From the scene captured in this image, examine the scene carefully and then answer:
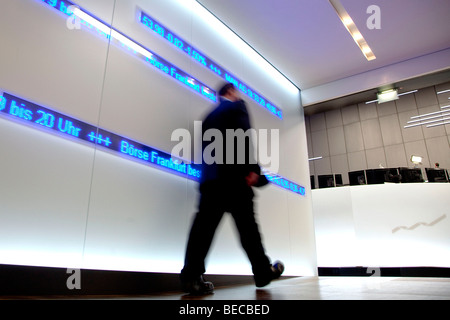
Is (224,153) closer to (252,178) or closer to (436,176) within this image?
(252,178)

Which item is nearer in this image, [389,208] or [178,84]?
[178,84]

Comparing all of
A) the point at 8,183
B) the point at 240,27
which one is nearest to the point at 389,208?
the point at 240,27

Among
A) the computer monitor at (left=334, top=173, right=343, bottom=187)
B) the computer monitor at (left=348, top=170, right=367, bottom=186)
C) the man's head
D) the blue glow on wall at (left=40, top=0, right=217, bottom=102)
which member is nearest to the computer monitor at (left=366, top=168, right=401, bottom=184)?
the computer monitor at (left=348, top=170, right=367, bottom=186)

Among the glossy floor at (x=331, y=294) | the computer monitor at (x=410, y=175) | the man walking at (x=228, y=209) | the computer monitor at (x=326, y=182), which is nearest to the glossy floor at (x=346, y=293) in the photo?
the glossy floor at (x=331, y=294)

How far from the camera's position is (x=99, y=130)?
6.21 feet

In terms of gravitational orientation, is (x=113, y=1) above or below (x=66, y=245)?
above

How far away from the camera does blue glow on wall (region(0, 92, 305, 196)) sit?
1.53m

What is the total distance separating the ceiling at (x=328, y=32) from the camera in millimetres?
3238

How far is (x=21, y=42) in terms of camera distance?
162cm

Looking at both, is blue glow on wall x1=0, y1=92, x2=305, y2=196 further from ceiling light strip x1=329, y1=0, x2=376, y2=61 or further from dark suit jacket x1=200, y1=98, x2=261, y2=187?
ceiling light strip x1=329, y1=0, x2=376, y2=61

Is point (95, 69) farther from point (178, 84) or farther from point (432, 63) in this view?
point (432, 63)

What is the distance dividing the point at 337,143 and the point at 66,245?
7.41 m

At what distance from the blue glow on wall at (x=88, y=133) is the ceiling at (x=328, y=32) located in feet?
5.82

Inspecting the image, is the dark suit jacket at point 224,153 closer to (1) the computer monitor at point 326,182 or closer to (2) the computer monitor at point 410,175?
(1) the computer monitor at point 326,182
